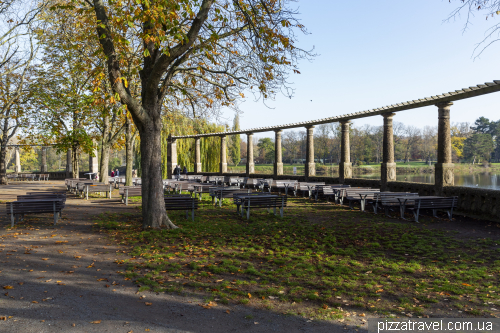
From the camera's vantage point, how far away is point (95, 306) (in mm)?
4160

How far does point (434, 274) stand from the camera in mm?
5504

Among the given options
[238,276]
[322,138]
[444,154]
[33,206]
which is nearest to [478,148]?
[322,138]

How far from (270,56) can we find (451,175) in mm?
7435

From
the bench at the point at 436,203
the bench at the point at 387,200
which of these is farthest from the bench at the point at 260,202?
the bench at the point at 436,203

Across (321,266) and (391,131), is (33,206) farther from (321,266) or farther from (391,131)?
(391,131)

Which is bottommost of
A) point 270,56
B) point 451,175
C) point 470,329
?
point 470,329

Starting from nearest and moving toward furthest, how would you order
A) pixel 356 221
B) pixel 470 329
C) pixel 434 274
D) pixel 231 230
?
pixel 470 329
pixel 434 274
pixel 231 230
pixel 356 221

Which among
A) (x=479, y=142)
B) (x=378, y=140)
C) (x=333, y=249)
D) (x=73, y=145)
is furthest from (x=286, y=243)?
(x=479, y=142)

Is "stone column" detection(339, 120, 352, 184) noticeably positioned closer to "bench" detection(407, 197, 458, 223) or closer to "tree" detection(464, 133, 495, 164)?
"bench" detection(407, 197, 458, 223)

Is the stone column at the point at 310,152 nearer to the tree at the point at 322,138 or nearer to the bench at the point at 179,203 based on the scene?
A: the bench at the point at 179,203

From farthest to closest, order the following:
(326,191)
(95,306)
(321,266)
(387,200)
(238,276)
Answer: (326,191) < (387,200) < (321,266) < (238,276) < (95,306)

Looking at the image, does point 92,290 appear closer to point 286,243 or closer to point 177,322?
point 177,322

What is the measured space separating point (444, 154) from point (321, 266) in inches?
331

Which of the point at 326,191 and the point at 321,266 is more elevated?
the point at 326,191
